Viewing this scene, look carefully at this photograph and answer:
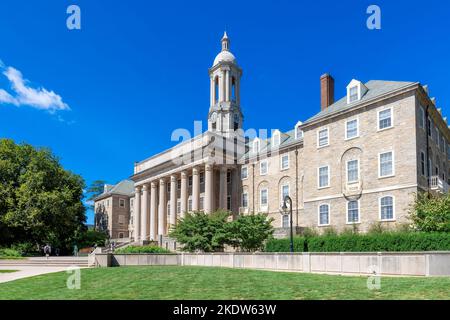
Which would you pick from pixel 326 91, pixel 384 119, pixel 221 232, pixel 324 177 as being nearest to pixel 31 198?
pixel 221 232

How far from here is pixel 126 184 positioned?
295 feet

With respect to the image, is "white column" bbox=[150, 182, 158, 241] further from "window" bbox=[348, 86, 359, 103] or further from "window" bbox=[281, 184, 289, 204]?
"window" bbox=[348, 86, 359, 103]

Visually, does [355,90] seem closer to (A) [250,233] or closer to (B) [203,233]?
(A) [250,233]

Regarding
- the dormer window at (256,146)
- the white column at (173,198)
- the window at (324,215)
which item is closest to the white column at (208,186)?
the dormer window at (256,146)

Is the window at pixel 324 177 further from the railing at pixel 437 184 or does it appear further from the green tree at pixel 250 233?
the railing at pixel 437 184

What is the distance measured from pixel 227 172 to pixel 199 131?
7950 millimetres

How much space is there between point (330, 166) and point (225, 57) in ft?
126

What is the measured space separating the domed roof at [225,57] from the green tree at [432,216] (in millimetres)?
47438

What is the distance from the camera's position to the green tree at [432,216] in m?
26.3

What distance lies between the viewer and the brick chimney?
144 feet

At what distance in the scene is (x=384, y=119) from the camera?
34.7m

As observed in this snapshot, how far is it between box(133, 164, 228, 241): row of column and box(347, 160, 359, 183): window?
67.5ft
